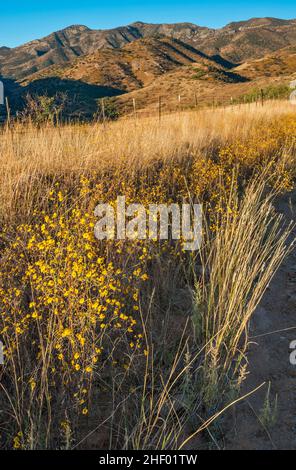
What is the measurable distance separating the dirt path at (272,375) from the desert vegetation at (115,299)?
10cm

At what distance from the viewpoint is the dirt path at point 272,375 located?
84.4 inches

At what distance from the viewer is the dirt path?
2145 mm

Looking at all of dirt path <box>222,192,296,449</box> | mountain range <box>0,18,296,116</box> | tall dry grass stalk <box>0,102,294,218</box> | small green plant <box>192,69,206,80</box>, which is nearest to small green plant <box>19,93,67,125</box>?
tall dry grass stalk <box>0,102,294,218</box>

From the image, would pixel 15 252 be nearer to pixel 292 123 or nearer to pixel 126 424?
pixel 126 424

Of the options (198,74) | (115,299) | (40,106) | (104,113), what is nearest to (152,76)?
(198,74)

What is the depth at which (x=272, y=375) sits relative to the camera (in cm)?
262

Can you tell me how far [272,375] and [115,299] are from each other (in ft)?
4.05

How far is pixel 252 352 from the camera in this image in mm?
2811

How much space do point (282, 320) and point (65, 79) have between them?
7268 cm

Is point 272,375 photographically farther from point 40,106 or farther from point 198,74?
point 198,74

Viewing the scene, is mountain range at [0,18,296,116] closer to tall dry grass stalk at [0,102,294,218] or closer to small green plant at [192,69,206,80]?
small green plant at [192,69,206,80]

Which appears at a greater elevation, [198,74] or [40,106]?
[198,74]

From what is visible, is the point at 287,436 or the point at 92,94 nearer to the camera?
the point at 287,436
